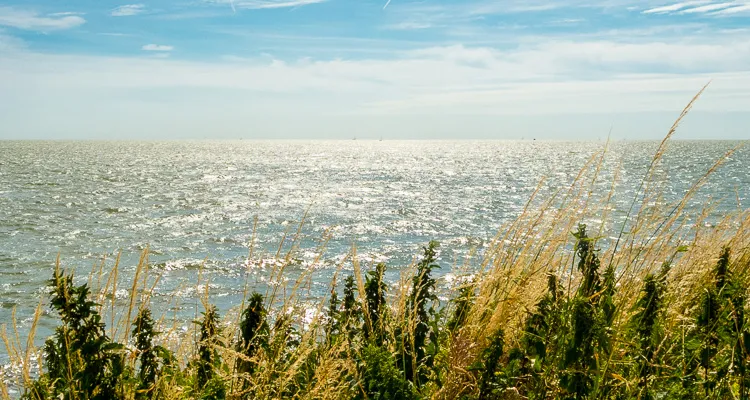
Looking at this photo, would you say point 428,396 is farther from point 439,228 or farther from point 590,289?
point 439,228

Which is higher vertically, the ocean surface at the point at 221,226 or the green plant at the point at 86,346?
the green plant at the point at 86,346

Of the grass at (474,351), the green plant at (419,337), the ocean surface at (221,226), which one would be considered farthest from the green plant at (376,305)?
the ocean surface at (221,226)

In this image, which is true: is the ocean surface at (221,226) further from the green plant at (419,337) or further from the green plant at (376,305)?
the green plant at (419,337)

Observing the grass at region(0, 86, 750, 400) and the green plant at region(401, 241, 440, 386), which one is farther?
the green plant at region(401, 241, 440, 386)

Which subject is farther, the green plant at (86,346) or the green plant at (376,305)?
Result: the green plant at (376,305)

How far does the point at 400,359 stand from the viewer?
3.24 meters

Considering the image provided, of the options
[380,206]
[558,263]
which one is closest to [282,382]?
[558,263]

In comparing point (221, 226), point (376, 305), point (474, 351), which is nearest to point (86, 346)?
point (376, 305)

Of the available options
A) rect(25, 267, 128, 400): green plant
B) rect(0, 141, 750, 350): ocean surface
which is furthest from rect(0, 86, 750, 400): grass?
rect(0, 141, 750, 350): ocean surface

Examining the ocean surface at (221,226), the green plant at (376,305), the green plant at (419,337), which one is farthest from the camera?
the ocean surface at (221,226)

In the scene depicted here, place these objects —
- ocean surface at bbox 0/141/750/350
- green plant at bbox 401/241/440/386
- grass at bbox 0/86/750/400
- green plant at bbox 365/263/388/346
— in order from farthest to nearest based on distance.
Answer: ocean surface at bbox 0/141/750/350 < green plant at bbox 365/263/388/346 < green plant at bbox 401/241/440/386 < grass at bbox 0/86/750/400

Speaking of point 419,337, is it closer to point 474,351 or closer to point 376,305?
point 474,351

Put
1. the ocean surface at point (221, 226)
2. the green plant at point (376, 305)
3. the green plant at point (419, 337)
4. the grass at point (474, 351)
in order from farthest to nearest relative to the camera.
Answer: the ocean surface at point (221, 226) < the green plant at point (376, 305) < the green plant at point (419, 337) < the grass at point (474, 351)

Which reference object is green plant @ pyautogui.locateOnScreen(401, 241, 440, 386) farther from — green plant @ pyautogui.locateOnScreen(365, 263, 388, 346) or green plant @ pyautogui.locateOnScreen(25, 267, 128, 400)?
green plant @ pyautogui.locateOnScreen(25, 267, 128, 400)
